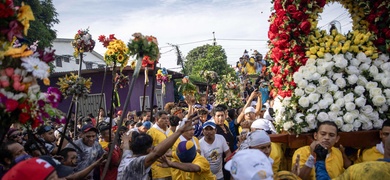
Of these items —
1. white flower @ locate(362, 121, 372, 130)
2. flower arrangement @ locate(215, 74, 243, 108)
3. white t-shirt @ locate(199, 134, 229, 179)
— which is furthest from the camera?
flower arrangement @ locate(215, 74, 243, 108)

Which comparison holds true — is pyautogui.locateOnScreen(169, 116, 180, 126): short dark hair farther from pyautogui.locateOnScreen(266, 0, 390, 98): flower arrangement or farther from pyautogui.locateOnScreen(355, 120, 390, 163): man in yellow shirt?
pyautogui.locateOnScreen(355, 120, 390, 163): man in yellow shirt

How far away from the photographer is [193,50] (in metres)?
65.2

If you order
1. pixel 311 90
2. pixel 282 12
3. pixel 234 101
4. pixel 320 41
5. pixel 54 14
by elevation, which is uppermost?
pixel 54 14

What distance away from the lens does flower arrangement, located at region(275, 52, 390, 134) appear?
504 cm

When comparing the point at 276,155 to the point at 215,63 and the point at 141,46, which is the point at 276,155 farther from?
the point at 215,63

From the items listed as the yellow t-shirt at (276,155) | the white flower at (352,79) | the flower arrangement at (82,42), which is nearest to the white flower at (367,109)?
the white flower at (352,79)

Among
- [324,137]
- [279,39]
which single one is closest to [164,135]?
[279,39]

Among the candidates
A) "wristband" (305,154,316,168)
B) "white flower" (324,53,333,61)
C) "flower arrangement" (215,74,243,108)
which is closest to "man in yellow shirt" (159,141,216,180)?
"wristband" (305,154,316,168)

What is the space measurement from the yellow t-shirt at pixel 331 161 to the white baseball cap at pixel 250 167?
5.27 ft

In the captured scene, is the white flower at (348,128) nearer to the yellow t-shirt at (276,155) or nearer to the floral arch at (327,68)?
the floral arch at (327,68)

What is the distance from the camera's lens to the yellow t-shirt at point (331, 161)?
4.56 metres

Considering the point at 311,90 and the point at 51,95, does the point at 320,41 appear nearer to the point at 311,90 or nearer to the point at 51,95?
the point at 311,90

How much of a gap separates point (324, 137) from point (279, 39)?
163 cm

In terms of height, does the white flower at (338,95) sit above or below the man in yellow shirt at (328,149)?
above
